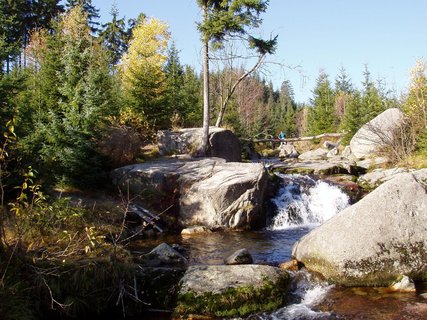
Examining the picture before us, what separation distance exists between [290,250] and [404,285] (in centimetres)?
334

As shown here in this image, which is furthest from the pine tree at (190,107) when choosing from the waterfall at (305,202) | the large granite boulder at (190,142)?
the waterfall at (305,202)

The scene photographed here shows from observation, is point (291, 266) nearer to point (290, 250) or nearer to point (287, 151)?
point (290, 250)

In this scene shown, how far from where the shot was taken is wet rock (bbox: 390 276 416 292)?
698 centimetres

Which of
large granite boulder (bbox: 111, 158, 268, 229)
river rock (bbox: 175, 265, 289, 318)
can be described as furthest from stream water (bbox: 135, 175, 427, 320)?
large granite boulder (bbox: 111, 158, 268, 229)

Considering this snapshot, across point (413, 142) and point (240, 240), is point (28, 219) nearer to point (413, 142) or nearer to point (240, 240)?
point (240, 240)

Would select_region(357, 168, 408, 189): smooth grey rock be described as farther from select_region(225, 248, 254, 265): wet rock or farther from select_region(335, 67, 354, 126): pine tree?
select_region(335, 67, 354, 126): pine tree

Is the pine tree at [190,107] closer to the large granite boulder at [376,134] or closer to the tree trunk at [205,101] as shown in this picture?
the tree trunk at [205,101]

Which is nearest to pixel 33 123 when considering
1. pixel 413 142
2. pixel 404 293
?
pixel 404 293

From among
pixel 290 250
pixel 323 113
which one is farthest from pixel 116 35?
pixel 290 250

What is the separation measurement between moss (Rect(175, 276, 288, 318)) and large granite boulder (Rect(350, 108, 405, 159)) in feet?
53.1

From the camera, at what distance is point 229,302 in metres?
6.27

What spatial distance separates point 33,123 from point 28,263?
8454mm

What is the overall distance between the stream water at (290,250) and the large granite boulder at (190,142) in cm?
385

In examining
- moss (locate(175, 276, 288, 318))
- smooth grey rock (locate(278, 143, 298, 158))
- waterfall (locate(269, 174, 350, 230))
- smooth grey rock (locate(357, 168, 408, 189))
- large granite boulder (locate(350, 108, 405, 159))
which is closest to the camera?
moss (locate(175, 276, 288, 318))
